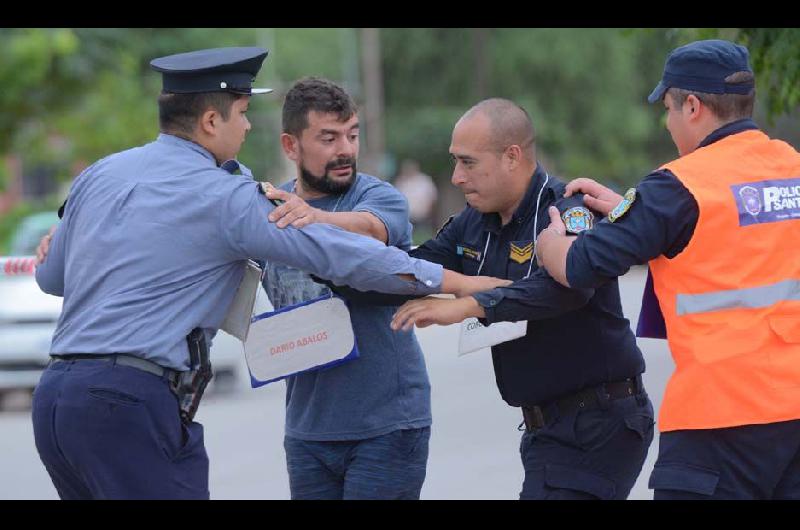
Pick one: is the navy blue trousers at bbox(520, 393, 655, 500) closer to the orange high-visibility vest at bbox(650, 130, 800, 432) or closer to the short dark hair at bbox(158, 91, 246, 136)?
the orange high-visibility vest at bbox(650, 130, 800, 432)

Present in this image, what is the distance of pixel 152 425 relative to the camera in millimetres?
4020

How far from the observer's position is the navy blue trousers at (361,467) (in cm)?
483

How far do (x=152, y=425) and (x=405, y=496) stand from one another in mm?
1240

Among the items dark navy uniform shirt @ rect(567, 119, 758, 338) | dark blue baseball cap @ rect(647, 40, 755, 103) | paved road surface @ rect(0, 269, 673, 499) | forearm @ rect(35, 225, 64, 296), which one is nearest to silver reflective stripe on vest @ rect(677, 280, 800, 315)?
dark navy uniform shirt @ rect(567, 119, 758, 338)

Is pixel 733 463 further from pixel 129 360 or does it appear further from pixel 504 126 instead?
pixel 129 360

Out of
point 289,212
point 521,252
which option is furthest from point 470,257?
point 289,212

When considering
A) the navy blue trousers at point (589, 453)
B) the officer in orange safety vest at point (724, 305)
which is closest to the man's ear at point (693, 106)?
the officer in orange safety vest at point (724, 305)

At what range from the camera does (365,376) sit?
492 centimetres

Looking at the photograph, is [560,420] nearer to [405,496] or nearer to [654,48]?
[405,496]

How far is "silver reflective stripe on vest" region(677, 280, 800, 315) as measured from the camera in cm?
390

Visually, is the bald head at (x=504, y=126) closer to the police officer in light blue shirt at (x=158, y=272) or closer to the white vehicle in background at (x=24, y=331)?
the police officer in light blue shirt at (x=158, y=272)

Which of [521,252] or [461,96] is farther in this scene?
[461,96]

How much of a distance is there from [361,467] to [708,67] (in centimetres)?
193
